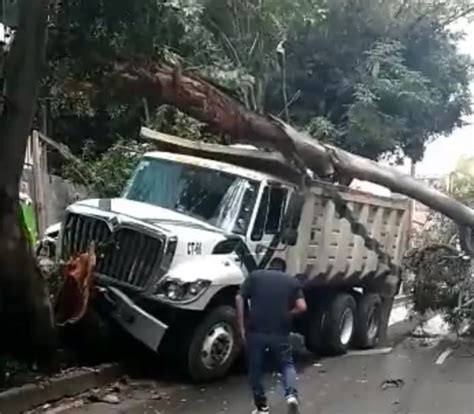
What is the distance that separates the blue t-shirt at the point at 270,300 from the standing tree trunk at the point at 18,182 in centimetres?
226

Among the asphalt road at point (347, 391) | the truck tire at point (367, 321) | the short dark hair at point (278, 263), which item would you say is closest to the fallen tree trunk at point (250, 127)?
the short dark hair at point (278, 263)

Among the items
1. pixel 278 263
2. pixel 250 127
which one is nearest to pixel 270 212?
pixel 278 263

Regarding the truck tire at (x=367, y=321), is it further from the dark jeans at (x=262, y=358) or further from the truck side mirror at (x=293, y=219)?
the dark jeans at (x=262, y=358)

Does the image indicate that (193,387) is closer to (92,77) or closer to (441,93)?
(92,77)

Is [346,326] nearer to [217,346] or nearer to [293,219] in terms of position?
[293,219]

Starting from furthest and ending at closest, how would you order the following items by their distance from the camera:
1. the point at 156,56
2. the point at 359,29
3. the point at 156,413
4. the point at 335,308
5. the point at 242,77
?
1. the point at 359,29
2. the point at 242,77
3. the point at 335,308
4. the point at 156,56
5. the point at 156,413

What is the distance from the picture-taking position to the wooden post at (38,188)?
525 inches

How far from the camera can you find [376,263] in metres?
13.7

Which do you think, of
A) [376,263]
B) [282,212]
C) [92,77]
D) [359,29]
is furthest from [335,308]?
[359,29]

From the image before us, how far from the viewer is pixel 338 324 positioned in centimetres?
1249

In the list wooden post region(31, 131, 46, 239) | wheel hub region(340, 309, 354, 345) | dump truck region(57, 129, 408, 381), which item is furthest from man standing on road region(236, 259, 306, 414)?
wooden post region(31, 131, 46, 239)

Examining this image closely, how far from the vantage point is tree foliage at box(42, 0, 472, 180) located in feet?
53.1

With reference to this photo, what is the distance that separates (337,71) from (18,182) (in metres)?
13.6

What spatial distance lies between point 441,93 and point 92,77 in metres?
14.2
